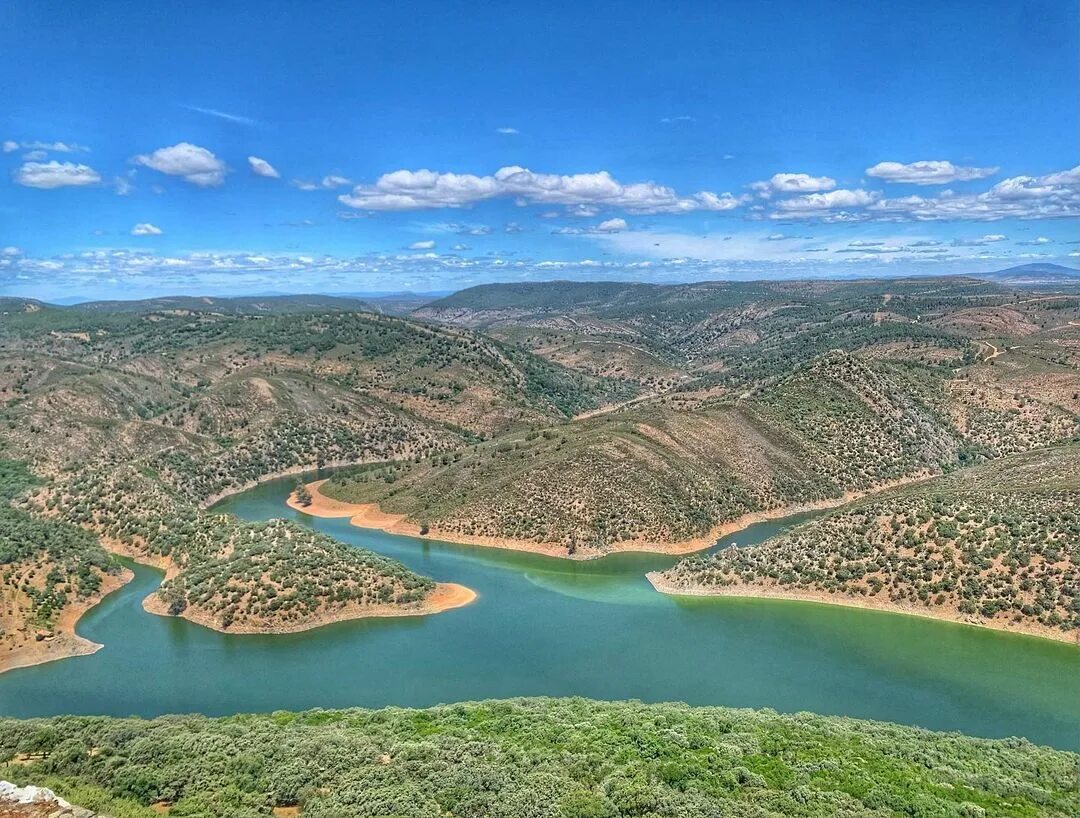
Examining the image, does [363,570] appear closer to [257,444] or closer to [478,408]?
[257,444]

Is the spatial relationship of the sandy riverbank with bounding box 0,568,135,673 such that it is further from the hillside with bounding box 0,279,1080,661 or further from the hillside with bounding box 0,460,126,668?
the hillside with bounding box 0,279,1080,661

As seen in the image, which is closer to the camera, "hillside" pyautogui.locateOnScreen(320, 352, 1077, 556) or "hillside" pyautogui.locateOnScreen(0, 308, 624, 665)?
"hillside" pyautogui.locateOnScreen(0, 308, 624, 665)

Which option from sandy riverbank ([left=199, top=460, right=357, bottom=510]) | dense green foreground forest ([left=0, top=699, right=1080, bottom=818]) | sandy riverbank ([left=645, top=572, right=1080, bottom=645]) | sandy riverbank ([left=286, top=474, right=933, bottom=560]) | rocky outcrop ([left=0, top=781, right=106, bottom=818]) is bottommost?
sandy riverbank ([left=645, top=572, right=1080, bottom=645])

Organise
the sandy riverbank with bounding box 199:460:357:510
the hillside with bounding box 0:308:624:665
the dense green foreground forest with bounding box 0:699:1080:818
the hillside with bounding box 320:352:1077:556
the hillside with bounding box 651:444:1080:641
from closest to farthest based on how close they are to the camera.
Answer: the dense green foreground forest with bounding box 0:699:1080:818
the hillside with bounding box 651:444:1080:641
the hillside with bounding box 0:308:624:665
the hillside with bounding box 320:352:1077:556
the sandy riverbank with bounding box 199:460:357:510

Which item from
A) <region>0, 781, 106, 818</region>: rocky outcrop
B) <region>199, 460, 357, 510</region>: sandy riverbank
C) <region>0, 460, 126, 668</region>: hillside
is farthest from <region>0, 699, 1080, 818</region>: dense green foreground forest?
<region>199, 460, 357, 510</region>: sandy riverbank

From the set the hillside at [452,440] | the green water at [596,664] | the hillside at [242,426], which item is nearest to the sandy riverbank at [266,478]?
the hillside at [242,426]

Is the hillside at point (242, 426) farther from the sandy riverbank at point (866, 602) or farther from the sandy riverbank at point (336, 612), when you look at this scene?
the sandy riverbank at point (866, 602)
